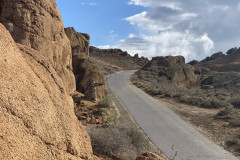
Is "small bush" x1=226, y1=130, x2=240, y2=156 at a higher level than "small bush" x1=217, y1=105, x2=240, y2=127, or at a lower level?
lower

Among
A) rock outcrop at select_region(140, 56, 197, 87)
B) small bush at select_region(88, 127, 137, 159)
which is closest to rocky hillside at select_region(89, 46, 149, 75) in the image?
rock outcrop at select_region(140, 56, 197, 87)

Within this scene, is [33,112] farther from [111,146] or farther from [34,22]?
[34,22]

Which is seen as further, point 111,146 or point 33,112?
point 111,146

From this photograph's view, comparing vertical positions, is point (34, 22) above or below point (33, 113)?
above

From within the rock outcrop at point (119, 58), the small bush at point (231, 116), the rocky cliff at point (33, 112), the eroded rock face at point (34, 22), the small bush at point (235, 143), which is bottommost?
the small bush at point (235, 143)

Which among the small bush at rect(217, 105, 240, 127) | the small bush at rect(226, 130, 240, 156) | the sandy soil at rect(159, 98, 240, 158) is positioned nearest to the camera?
the small bush at rect(226, 130, 240, 156)

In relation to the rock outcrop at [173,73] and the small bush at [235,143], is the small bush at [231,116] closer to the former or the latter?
the small bush at [235,143]

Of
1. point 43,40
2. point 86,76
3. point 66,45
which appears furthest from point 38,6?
point 86,76

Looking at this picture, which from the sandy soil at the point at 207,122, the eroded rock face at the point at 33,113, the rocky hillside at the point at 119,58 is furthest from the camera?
the rocky hillside at the point at 119,58

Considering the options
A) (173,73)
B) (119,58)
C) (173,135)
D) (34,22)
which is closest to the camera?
(34,22)

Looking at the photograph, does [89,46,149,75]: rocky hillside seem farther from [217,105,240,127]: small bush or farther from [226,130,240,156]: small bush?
[226,130,240,156]: small bush

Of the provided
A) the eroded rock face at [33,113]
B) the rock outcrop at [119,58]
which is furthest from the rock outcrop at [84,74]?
the rock outcrop at [119,58]

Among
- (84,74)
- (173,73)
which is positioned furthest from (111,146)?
(173,73)

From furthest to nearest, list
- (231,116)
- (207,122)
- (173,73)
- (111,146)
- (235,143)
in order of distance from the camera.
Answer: (173,73) → (231,116) → (207,122) → (235,143) → (111,146)
